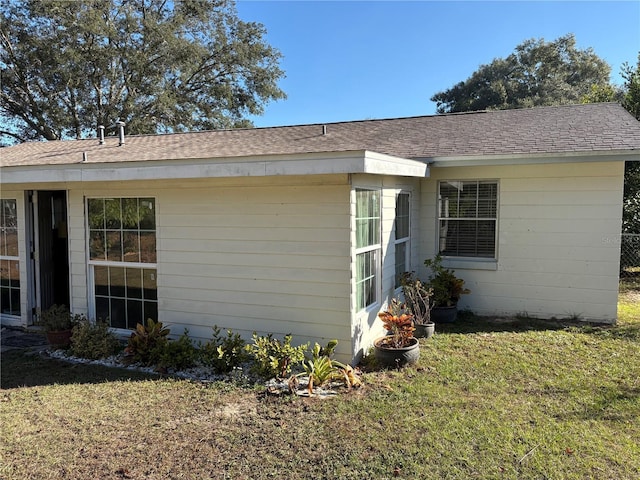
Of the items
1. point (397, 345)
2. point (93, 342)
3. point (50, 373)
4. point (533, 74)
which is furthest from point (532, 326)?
point (533, 74)

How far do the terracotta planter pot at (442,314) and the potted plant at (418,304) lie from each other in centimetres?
11

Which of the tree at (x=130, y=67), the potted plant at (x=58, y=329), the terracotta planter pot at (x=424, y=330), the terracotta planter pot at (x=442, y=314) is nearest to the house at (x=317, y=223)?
the potted plant at (x=58, y=329)

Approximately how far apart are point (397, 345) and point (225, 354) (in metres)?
2.03

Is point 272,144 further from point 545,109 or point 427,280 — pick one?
point 545,109

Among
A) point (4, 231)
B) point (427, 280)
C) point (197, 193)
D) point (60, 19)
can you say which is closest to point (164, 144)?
point (4, 231)

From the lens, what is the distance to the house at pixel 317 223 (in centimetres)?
521

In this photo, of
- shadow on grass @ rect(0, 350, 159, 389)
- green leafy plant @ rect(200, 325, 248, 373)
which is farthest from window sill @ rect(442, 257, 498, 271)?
shadow on grass @ rect(0, 350, 159, 389)

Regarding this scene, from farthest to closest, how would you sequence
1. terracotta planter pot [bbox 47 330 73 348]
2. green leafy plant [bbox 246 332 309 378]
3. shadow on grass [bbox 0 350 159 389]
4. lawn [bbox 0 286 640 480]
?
1. terracotta planter pot [bbox 47 330 73 348]
2. shadow on grass [bbox 0 350 159 389]
3. green leafy plant [bbox 246 332 309 378]
4. lawn [bbox 0 286 640 480]

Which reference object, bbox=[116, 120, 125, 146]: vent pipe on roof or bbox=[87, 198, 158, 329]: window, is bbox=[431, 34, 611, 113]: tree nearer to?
bbox=[116, 120, 125, 146]: vent pipe on roof

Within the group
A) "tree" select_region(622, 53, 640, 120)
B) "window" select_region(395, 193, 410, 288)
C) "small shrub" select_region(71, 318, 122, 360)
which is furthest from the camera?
"tree" select_region(622, 53, 640, 120)

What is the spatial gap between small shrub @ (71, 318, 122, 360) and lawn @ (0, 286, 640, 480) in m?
0.31

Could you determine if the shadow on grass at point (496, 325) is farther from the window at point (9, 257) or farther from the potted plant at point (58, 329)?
the window at point (9, 257)

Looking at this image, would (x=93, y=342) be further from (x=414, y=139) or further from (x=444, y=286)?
(x=414, y=139)

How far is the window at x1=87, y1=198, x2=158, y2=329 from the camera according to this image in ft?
20.4
